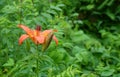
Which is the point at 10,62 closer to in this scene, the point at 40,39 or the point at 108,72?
the point at 40,39

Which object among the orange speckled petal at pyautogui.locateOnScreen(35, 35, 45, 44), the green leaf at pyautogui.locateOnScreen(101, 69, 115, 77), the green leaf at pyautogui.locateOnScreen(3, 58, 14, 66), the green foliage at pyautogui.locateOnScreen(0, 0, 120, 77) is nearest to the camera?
the orange speckled petal at pyautogui.locateOnScreen(35, 35, 45, 44)

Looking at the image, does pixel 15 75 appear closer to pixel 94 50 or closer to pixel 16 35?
pixel 16 35

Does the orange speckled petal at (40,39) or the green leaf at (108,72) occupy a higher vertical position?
the orange speckled petal at (40,39)

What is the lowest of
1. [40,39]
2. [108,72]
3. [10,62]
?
[108,72]

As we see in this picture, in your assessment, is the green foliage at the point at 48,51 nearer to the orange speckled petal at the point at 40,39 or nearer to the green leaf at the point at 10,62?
the green leaf at the point at 10,62

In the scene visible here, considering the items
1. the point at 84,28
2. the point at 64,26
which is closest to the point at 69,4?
the point at 84,28

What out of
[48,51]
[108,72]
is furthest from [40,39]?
[108,72]

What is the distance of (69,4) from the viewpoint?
197 inches

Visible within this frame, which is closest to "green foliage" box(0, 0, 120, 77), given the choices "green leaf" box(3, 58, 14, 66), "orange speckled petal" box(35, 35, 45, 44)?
"green leaf" box(3, 58, 14, 66)

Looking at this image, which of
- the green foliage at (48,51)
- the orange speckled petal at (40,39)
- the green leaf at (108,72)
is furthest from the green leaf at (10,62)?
the green leaf at (108,72)

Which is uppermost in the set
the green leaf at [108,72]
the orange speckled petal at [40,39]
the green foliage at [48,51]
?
the orange speckled petal at [40,39]

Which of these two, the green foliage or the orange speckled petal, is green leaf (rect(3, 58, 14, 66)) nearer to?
the green foliage

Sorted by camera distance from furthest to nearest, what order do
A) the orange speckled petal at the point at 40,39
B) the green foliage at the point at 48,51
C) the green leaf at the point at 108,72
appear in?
the green leaf at the point at 108,72, the green foliage at the point at 48,51, the orange speckled petal at the point at 40,39

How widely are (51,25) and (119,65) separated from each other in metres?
0.70
